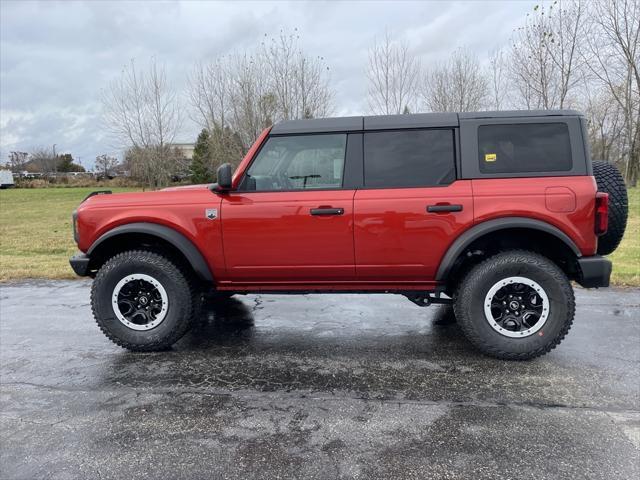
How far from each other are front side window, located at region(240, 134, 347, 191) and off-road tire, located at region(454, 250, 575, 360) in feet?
4.48

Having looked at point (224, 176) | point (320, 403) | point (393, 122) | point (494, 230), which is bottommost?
point (320, 403)

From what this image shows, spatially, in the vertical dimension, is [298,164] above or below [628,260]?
above

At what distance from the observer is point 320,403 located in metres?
3.05

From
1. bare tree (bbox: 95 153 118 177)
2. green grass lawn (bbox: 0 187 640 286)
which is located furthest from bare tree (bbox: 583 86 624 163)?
bare tree (bbox: 95 153 118 177)

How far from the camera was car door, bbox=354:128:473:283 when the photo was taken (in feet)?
12.0

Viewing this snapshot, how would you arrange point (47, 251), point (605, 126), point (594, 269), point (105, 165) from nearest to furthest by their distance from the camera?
point (594, 269), point (47, 251), point (605, 126), point (105, 165)

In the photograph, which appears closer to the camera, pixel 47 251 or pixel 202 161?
pixel 47 251

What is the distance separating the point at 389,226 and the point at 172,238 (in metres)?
1.79

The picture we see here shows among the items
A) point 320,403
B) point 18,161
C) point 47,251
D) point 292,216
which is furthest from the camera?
point 18,161

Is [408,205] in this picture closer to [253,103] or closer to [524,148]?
[524,148]

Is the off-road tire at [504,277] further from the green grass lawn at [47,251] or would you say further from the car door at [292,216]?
the green grass lawn at [47,251]

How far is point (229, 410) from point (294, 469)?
760mm

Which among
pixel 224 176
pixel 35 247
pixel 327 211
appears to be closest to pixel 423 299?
pixel 327 211

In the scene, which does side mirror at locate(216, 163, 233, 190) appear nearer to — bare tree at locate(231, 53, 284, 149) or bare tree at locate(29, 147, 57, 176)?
bare tree at locate(231, 53, 284, 149)
